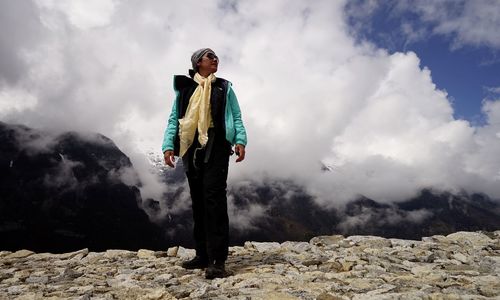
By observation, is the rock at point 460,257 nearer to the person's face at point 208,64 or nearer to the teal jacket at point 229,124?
the teal jacket at point 229,124

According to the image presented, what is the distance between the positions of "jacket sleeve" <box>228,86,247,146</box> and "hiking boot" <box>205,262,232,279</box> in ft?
6.06

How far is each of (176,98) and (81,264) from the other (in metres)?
3.89

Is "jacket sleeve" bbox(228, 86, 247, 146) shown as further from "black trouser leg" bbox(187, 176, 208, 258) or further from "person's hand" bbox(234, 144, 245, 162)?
"black trouser leg" bbox(187, 176, 208, 258)

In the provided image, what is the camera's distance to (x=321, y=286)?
4820 millimetres

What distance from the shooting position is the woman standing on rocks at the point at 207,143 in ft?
18.9

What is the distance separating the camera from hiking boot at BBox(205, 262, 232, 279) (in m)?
5.43

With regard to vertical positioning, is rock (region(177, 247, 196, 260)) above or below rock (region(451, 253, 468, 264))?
above

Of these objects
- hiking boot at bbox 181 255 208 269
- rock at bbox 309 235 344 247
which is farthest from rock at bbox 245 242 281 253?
hiking boot at bbox 181 255 208 269

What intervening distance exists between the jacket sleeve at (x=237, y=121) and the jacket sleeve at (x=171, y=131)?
0.90 meters

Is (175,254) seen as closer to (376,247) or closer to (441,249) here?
(376,247)

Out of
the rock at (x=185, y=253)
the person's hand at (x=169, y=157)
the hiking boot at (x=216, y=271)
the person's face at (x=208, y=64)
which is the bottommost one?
the hiking boot at (x=216, y=271)

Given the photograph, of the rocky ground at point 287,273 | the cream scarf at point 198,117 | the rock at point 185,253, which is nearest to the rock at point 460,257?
the rocky ground at point 287,273

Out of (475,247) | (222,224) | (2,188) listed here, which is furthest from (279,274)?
(2,188)

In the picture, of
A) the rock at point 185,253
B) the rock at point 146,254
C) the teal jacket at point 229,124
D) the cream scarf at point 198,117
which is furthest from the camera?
the rock at point 146,254
